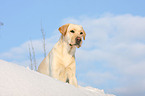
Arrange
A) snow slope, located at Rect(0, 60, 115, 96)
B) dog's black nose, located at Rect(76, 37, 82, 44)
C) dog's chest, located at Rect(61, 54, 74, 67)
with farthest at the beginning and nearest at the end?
dog's chest, located at Rect(61, 54, 74, 67), dog's black nose, located at Rect(76, 37, 82, 44), snow slope, located at Rect(0, 60, 115, 96)

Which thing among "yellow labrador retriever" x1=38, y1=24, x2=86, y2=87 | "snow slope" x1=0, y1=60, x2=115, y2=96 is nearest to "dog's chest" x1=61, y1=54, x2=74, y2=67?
"yellow labrador retriever" x1=38, y1=24, x2=86, y2=87

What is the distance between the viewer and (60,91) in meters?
3.47

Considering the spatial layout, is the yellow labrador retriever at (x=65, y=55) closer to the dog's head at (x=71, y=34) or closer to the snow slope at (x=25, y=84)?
the dog's head at (x=71, y=34)

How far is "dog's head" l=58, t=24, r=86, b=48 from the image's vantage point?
17.3ft

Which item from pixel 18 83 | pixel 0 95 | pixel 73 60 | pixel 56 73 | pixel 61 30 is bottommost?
pixel 0 95

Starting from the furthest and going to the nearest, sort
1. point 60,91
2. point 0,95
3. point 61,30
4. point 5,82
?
point 61,30 < point 60,91 < point 5,82 < point 0,95

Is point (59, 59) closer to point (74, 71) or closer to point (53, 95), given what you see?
point (74, 71)

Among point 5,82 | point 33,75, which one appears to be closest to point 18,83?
point 5,82

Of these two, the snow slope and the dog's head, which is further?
the dog's head

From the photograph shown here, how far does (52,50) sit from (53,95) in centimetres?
233

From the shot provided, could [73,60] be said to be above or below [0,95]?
above

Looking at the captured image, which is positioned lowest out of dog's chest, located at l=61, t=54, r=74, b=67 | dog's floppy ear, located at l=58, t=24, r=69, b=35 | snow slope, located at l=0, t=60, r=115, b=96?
snow slope, located at l=0, t=60, r=115, b=96

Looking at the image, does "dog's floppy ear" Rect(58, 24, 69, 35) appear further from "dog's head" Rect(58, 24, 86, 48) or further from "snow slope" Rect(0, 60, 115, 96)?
"snow slope" Rect(0, 60, 115, 96)

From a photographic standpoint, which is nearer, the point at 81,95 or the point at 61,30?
the point at 81,95
